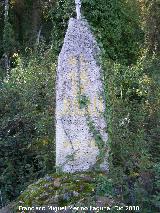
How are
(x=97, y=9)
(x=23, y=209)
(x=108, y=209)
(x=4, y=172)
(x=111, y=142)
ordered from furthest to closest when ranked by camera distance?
1. (x=97, y=9)
2. (x=4, y=172)
3. (x=111, y=142)
4. (x=23, y=209)
5. (x=108, y=209)

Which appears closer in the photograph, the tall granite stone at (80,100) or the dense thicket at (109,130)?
the dense thicket at (109,130)

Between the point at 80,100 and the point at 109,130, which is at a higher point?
the point at 80,100

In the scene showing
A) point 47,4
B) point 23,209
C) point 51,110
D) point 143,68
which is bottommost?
point 23,209

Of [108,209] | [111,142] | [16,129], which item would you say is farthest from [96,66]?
[16,129]

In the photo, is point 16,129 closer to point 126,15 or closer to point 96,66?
point 96,66

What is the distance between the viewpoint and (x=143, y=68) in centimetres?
1162

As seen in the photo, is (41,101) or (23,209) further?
(41,101)

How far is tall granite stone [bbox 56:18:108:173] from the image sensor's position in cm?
589

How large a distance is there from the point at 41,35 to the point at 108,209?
22441 mm

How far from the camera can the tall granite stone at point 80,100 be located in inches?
232

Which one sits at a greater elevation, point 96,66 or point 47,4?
point 47,4

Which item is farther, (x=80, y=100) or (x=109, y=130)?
(x=109, y=130)

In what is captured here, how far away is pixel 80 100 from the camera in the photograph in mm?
5895

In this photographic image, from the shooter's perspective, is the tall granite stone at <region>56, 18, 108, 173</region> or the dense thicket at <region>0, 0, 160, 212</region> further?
the tall granite stone at <region>56, 18, 108, 173</region>
